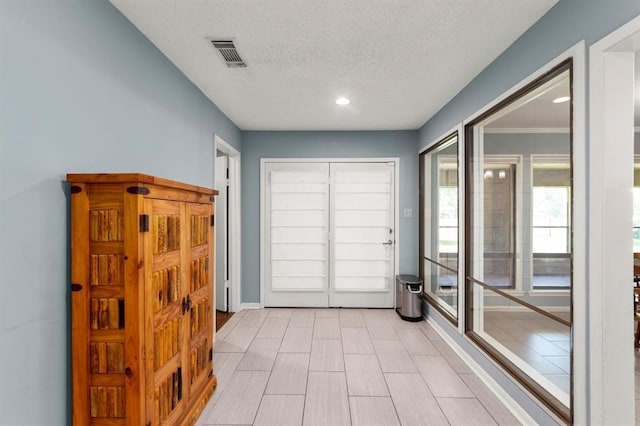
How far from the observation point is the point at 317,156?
4754mm

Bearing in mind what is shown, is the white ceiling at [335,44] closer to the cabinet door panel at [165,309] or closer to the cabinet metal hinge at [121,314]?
the cabinet door panel at [165,309]

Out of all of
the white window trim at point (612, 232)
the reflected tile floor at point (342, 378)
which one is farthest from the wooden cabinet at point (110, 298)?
the white window trim at point (612, 232)

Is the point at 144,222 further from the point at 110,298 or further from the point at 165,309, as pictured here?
the point at 165,309

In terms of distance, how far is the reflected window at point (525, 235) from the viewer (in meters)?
1.98

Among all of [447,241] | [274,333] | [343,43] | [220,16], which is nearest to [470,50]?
[343,43]

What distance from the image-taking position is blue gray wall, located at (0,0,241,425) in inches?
49.3

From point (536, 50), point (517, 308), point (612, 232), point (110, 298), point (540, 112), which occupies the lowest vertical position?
point (517, 308)

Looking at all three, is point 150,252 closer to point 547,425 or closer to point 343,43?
point 343,43

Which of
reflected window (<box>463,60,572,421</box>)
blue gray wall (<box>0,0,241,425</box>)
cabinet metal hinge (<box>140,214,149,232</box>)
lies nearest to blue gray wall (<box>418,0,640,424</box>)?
reflected window (<box>463,60,572,421</box>)

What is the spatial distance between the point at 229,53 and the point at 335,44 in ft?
2.63

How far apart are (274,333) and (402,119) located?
3.10m

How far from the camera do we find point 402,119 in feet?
13.7

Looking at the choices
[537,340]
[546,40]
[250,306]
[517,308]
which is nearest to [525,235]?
[517,308]

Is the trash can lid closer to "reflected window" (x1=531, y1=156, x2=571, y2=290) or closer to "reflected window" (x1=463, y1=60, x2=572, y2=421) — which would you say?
"reflected window" (x1=463, y1=60, x2=572, y2=421)
